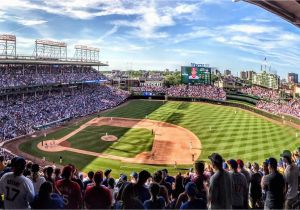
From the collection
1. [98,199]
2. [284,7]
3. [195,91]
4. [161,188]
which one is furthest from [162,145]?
[195,91]

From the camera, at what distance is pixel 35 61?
196 feet

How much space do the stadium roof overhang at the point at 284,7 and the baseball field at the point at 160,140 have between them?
22112mm

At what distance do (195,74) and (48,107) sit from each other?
1618 inches

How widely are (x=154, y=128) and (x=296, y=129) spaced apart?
21459 mm

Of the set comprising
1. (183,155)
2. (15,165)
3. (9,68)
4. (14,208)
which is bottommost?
(183,155)

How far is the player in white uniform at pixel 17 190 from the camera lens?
6.23 meters

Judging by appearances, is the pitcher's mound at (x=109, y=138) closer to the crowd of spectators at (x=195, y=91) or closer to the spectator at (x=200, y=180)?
the spectator at (x=200, y=180)

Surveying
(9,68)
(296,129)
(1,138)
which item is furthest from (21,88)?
(296,129)

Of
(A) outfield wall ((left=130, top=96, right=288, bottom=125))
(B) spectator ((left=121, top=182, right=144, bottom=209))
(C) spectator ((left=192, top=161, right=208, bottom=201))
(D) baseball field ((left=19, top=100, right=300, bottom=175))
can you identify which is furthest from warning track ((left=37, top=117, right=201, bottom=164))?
(B) spectator ((left=121, top=182, right=144, bottom=209))

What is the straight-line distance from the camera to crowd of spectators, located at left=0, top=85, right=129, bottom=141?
1695 inches

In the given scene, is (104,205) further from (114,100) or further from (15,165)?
(114,100)

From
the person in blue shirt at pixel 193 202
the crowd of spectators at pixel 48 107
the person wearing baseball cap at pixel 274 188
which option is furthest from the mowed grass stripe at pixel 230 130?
the person in blue shirt at pixel 193 202

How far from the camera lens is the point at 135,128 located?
48875mm

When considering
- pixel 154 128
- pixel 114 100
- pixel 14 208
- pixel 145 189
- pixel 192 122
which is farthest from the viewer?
pixel 114 100
